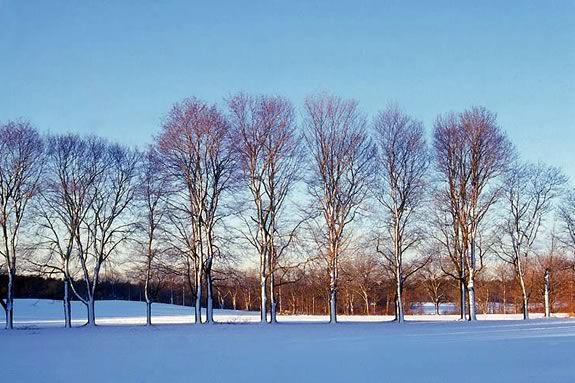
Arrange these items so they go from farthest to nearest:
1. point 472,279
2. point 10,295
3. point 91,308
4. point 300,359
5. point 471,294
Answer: point 471,294, point 91,308, point 472,279, point 10,295, point 300,359

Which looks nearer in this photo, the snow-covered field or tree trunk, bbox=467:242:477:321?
the snow-covered field

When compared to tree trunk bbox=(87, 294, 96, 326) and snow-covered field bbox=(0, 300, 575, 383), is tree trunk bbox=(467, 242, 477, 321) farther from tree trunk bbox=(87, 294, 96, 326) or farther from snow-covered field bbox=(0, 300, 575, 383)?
tree trunk bbox=(87, 294, 96, 326)

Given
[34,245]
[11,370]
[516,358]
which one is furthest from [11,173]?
[516,358]

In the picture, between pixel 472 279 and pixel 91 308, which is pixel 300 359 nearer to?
pixel 472 279

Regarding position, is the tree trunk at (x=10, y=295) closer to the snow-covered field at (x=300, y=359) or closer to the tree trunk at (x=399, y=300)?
the snow-covered field at (x=300, y=359)

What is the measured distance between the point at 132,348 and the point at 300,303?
60979mm

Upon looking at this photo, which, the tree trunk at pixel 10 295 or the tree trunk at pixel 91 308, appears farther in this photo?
the tree trunk at pixel 91 308

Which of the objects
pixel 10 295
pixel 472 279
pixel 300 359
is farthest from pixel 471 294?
pixel 10 295

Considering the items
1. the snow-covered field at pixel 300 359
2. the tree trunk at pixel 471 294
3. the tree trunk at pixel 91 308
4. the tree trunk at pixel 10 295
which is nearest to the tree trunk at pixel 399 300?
the tree trunk at pixel 471 294

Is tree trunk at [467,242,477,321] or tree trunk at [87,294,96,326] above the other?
tree trunk at [467,242,477,321]

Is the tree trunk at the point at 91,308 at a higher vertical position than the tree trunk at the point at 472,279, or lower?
lower

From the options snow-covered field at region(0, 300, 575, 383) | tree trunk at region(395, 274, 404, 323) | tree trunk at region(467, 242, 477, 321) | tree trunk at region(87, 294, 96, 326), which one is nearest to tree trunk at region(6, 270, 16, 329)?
tree trunk at region(87, 294, 96, 326)

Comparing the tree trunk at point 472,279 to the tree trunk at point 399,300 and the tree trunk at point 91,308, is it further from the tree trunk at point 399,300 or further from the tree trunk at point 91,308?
the tree trunk at point 91,308

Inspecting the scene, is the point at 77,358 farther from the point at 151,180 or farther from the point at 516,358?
the point at 151,180
